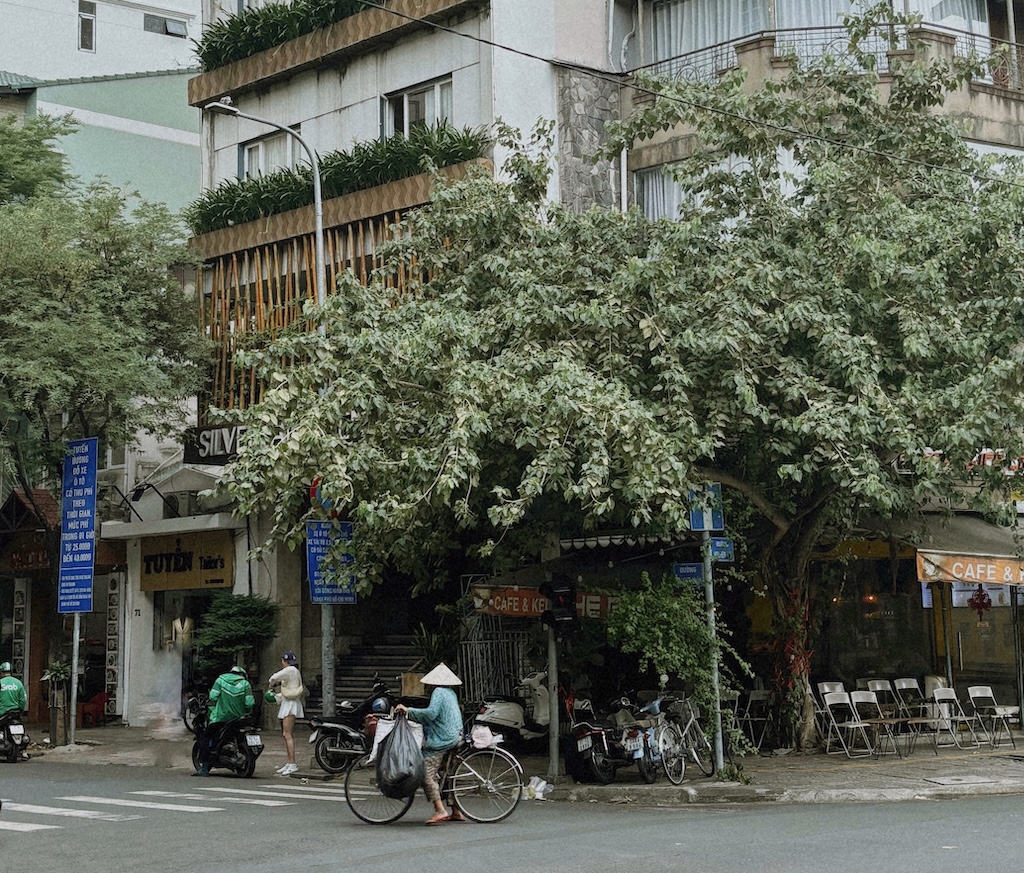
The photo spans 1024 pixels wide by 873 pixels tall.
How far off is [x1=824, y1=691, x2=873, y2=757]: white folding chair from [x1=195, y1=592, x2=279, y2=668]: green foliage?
1076 cm

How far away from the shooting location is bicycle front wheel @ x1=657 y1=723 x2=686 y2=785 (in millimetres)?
16031

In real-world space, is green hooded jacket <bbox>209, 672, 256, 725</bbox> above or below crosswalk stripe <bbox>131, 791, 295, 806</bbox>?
above

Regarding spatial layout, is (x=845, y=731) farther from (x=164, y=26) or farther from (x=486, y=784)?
(x=164, y=26)

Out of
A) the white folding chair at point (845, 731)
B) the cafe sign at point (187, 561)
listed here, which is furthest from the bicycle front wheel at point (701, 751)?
the cafe sign at point (187, 561)

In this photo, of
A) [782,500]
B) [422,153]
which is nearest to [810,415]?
[782,500]

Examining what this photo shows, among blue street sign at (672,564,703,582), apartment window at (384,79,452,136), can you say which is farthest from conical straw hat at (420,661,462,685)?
apartment window at (384,79,452,136)

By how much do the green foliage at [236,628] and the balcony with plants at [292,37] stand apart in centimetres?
1031

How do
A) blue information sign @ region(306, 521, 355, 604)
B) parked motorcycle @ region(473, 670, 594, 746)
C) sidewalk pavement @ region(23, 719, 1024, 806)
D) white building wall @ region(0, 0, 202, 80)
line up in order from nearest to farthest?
sidewalk pavement @ region(23, 719, 1024, 806)
parked motorcycle @ region(473, 670, 594, 746)
blue information sign @ region(306, 521, 355, 604)
white building wall @ region(0, 0, 202, 80)

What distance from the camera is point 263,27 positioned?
27047 mm

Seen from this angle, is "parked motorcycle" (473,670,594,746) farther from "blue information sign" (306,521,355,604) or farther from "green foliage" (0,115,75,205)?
"green foliage" (0,115,75,205)

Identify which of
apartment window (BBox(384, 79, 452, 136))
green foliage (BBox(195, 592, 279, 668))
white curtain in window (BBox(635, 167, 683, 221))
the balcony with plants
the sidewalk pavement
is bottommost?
the sidewalk pavement

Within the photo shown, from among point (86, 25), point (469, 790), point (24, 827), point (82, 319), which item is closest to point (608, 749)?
point (469, 790)

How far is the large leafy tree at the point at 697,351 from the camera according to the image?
1484 centimetres

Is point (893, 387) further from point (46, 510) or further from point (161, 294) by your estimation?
point (46, 510)
